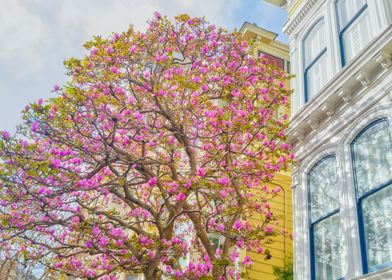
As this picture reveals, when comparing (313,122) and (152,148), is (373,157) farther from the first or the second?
(152,148)

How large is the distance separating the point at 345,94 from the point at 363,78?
0.57 m

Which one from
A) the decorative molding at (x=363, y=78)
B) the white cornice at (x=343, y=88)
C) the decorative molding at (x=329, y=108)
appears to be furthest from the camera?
the decorative molding at (x=329, y=108)

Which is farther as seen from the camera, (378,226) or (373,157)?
(373,157)

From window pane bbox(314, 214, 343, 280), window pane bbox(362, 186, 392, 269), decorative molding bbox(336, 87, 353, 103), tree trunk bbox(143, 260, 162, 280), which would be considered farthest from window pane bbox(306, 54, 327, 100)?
tree trunk bbox(143, 260, 162, 280)

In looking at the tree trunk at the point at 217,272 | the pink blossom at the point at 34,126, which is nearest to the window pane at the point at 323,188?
the tree trunk at the point at 217,272

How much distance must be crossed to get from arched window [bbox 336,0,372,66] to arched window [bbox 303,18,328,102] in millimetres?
770

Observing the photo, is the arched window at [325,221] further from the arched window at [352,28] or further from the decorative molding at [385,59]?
the arched window at [352,28]

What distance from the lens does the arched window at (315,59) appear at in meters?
9.85

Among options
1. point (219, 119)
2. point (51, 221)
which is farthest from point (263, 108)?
point (51, 221)

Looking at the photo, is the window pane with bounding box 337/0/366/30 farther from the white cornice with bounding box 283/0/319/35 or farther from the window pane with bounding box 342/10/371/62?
the white cornice with bounding box 283/0/319/35

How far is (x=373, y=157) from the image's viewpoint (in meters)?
7.05

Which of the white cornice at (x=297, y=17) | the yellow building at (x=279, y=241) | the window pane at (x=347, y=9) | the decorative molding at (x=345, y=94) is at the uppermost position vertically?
the white cornice at (x=297, y=17)

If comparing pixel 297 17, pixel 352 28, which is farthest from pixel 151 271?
pixel 297 17

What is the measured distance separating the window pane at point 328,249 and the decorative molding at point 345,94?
8.62ft
